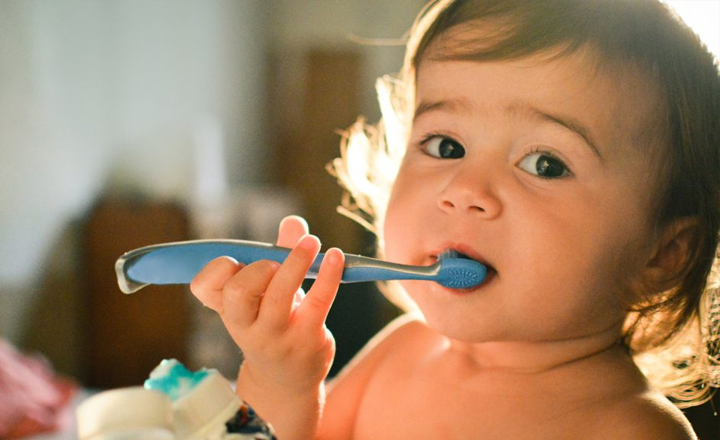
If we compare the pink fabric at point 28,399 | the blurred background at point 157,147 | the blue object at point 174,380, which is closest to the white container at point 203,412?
the blue object at point 174,380

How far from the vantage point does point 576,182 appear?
604 mm

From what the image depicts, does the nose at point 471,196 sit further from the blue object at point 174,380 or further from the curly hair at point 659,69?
the blue object at point 174,380

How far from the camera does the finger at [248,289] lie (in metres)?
0.56

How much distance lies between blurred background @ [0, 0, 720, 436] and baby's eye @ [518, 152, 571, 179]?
1.20m

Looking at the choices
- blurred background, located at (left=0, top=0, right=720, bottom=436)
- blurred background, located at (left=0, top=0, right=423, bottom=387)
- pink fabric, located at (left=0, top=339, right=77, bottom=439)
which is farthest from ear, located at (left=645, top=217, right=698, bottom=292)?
blurred background, located at (left=0, top=0, right=423, bottom=387)

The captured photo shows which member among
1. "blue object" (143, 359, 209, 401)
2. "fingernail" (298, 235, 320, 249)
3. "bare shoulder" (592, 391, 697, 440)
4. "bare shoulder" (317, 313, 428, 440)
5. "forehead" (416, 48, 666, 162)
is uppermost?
"forehead" (416, 48, 666, 162)

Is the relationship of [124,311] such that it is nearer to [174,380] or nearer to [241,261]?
[241,261]

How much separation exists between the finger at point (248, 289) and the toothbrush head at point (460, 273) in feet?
0.43

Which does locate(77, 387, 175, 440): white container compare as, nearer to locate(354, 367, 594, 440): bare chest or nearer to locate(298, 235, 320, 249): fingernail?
locate(298, 235, 320, 249): fingernail

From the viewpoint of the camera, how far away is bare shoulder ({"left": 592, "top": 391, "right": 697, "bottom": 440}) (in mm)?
580

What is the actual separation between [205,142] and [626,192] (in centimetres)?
184

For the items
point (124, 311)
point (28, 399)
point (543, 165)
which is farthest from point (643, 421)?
point (124, 311)

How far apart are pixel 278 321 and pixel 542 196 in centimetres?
24

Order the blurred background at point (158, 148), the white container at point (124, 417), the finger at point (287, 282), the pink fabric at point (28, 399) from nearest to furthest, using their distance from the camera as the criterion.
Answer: the white container at point (124, 417)
the finger at point (287, 282)
the pink fabric at point (28, 399)
the blurred background at point (158, 148)
